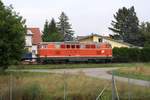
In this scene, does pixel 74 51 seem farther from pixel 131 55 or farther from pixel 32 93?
pixel 32 93

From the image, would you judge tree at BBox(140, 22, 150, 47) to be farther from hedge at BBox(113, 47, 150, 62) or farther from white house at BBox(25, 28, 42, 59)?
hedge at BBox(113, 47, 150, 62)

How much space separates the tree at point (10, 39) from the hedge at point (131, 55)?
3653cm

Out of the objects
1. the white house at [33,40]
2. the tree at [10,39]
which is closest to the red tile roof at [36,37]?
the white house at [33,40]

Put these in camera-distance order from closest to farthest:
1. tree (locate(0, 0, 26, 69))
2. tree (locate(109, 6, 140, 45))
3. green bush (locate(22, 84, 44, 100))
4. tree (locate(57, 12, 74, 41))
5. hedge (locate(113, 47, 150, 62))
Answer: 1. green bush (locate(22, 84, 44, 100))
2. tree (locate(0, 0, 26, 69))
3. hedge (locate(113, 47, 150, 62))
4. tree (locate(109, 6, 140, 45))
5. tree (locate(57, 12, 74, 41))

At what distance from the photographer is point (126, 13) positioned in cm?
14400

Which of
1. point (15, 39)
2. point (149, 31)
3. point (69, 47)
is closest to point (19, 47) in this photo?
point (15, 39)

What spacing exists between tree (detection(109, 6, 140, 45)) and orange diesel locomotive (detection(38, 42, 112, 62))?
214 ft

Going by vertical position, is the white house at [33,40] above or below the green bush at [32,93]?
above

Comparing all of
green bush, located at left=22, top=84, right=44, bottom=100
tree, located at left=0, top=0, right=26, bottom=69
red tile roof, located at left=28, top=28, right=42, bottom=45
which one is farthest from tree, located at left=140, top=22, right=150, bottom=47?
green bush, located at left=22, top=84, right=44, bottom=100

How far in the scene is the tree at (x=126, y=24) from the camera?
139 m

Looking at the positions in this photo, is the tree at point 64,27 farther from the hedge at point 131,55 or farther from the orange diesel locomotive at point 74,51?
the orange diesel locomotive at point 74,51

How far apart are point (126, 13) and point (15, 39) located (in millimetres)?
103982

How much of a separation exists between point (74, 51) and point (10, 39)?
2839 cm

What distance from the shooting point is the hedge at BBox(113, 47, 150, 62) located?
3095 inches
